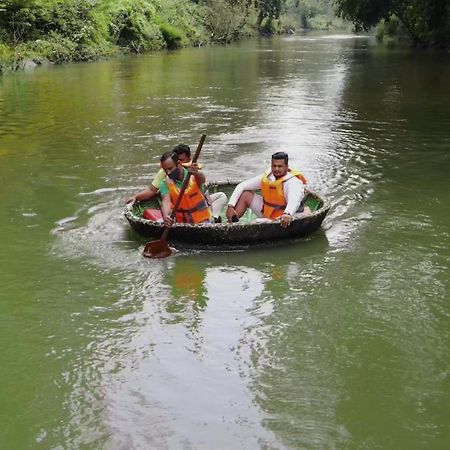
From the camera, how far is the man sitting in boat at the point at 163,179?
712 cm

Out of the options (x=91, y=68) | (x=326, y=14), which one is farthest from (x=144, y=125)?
(x=326, y=14)

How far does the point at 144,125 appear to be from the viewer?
14.1m

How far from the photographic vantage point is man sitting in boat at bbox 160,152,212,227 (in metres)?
7.01

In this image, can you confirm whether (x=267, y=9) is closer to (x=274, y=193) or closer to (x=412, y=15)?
(x=412, y=15)

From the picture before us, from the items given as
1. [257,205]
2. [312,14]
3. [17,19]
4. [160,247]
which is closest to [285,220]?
[257,205]

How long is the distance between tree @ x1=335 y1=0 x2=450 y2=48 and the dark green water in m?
24.2

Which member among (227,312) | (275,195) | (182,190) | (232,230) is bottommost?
(227,312)

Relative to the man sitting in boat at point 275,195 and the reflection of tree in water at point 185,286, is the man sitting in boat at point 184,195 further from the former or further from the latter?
the reflection of tree in water at point 185,286

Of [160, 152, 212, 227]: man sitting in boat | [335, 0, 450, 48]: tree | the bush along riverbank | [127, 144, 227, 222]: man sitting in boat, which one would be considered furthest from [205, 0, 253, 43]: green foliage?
[160, 152, 212, 227]: man sitting in boat

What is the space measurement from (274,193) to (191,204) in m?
0.93

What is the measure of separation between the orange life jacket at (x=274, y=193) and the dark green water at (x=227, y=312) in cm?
46

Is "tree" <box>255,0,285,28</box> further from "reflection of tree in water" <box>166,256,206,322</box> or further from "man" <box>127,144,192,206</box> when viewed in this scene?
"reflection of tree in water" <box>166,256,206,322</box>

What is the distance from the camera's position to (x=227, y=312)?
5672 mm

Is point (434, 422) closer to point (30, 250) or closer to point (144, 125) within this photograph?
point (30, 250)
